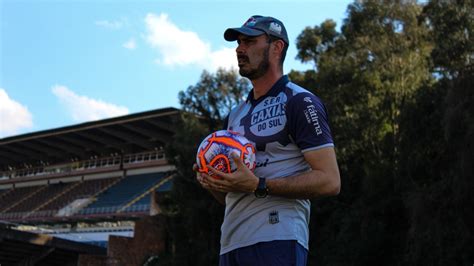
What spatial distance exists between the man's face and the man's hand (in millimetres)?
557

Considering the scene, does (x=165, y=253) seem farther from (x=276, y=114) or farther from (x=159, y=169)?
(x=276, y=114)

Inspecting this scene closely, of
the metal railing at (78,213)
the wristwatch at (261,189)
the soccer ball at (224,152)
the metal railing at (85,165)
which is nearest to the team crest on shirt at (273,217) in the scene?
the wristwatch at (261,189)

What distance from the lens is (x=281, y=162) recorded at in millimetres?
2986

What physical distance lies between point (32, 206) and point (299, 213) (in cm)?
4600

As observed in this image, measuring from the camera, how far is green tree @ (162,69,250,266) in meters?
26.8

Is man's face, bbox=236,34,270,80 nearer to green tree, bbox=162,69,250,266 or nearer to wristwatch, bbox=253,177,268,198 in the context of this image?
wristwatch, bbox=253,177,268,198

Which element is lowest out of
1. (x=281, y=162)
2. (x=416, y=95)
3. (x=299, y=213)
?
(x=299, y=213)

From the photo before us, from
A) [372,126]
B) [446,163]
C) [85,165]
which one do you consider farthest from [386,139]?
[85,165]

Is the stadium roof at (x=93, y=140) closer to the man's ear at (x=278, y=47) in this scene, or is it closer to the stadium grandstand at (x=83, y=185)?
the stadium grandstand at (x=83, y=185)

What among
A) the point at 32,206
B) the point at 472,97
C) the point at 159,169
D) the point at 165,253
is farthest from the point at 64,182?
the point at 472,97

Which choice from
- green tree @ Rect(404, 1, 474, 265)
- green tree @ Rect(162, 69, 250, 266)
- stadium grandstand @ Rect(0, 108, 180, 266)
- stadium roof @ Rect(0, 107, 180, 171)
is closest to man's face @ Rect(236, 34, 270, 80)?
green tree @ Rect(404, 1, 474, 265)

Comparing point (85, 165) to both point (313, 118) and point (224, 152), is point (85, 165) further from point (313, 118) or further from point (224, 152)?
point (313, 118)

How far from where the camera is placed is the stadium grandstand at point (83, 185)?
97.4 feet

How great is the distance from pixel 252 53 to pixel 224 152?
0.57 m
